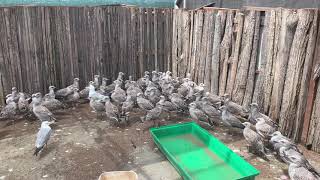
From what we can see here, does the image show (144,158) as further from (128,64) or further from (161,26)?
(161,26)

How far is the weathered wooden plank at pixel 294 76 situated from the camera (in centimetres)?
636

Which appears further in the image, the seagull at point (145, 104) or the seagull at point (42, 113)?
the seagull at point (145, 104)

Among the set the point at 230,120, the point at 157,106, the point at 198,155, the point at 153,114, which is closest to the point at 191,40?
the point at 157,106

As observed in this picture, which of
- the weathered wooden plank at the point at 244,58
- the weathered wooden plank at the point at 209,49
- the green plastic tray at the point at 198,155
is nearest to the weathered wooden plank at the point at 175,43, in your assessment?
the weathered wooden plank at the point at 209,49

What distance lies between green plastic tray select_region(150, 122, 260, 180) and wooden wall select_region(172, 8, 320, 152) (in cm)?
175

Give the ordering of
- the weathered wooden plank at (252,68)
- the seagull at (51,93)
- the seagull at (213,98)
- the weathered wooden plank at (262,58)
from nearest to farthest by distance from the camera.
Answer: the weathered wooden plank at (262,58) < the weathered wooden plank at (252,68) < the seagull at (213,98) < the seagull at (51,93)

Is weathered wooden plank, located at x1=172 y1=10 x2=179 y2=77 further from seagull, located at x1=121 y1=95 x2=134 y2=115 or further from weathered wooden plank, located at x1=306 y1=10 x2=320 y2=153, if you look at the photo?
weathered wooden plank, located at x1=306 y1=10 x2=320 y2=153

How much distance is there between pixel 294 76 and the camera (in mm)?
6625

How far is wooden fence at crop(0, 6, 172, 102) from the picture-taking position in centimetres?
877

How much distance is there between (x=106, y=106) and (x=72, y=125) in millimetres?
1012

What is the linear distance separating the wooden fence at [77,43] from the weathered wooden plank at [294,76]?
16.3 feet

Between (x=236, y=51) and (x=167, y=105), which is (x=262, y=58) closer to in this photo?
(x=236, y=51)

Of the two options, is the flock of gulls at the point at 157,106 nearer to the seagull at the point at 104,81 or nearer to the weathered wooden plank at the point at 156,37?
the seagull at the point at 104,81

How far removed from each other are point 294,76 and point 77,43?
252 inches
